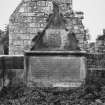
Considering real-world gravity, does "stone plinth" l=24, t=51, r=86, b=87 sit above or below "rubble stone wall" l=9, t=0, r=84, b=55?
below

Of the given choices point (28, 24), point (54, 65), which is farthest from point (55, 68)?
point (28, 24)

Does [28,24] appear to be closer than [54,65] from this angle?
No

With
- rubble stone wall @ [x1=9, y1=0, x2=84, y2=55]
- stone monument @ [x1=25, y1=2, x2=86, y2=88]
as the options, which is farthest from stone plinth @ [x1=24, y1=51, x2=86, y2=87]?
rubble stone wall @ [x1=9, y1=0, x2=84, y2=55]

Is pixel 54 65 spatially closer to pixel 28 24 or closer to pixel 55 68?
pixel 55 68

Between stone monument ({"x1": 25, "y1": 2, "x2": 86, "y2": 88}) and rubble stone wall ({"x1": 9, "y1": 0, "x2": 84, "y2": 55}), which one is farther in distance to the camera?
rubble stone wall ({"x1": 9, "y1": 0, "x2": 84, "y2": 55})

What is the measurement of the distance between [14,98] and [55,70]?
130cm

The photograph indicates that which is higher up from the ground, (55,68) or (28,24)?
(28,24)

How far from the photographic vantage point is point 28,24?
9.93m

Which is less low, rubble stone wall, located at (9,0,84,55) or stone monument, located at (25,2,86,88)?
rubble stone wall, located at (9,0,84,55)

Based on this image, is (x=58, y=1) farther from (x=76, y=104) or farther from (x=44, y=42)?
(x=76, y=104)

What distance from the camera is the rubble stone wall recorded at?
992 cm

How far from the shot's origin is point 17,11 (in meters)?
10.0

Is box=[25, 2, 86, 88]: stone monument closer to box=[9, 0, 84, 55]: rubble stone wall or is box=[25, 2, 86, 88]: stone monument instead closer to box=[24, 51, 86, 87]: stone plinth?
box=[24, 51, 86, 87]: stone plinth

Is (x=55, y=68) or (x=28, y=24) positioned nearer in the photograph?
(x=55, y=68)
